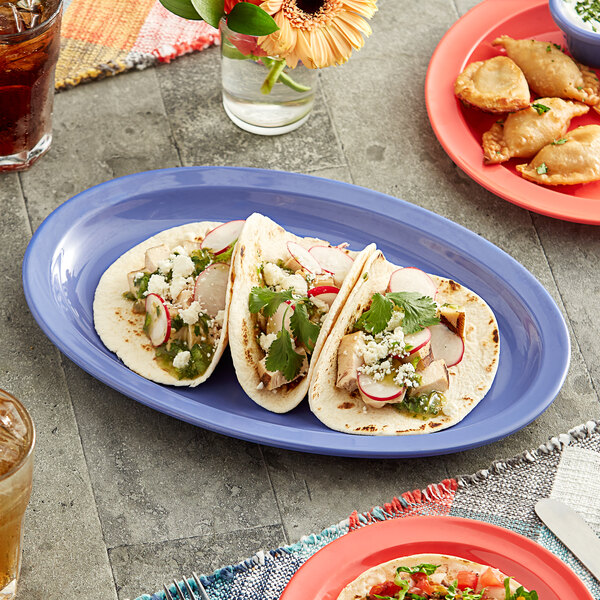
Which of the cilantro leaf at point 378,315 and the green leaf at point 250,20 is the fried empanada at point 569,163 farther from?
the green leaf at point 250,20

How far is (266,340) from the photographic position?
11.0 feet

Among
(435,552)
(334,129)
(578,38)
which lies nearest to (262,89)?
(334,129)

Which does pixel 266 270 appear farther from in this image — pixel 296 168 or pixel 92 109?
pixel 92 109

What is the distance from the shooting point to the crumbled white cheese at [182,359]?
3.37 metres

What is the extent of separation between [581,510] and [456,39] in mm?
2575

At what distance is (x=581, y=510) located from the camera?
324 centimetres

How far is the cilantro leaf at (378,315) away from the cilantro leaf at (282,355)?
302mm

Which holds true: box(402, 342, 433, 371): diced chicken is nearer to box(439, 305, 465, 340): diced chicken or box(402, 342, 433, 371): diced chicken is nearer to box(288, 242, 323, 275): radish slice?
box(439, 305, 465, 340): diced chicken

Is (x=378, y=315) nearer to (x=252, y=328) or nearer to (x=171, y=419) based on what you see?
(x=252, y=328)

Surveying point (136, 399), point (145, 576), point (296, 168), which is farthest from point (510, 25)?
point (145, 576)

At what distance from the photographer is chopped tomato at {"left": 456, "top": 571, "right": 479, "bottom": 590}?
2.78 m

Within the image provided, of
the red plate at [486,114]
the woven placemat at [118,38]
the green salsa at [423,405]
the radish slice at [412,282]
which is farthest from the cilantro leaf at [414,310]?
the woven placemat at [118,38]

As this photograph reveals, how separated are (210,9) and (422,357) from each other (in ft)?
5.49

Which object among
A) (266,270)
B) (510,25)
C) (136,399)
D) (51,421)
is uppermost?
(510,25)
